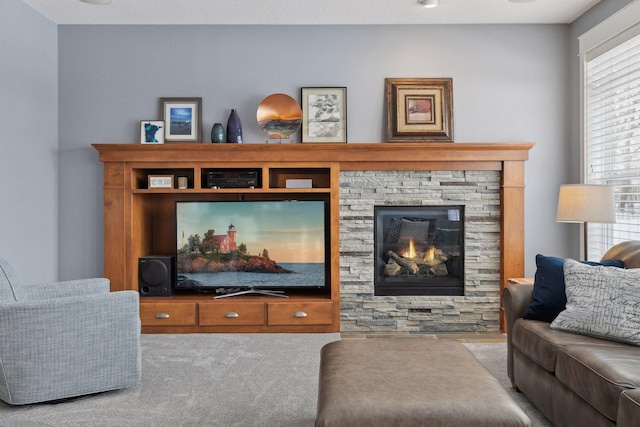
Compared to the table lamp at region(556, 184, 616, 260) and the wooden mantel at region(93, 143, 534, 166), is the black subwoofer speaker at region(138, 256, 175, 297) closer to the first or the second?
the wooden mantel at region(93, 143, 534, 166)

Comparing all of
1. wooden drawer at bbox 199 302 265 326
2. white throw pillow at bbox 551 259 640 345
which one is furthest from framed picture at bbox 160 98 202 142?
white throw pillow at bbox 551 259 640 345

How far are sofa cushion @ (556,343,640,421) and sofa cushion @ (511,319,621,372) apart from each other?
57 millimetres

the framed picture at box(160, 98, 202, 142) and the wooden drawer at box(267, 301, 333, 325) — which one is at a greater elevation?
the framed picture at box(160, 98, 202, 142)

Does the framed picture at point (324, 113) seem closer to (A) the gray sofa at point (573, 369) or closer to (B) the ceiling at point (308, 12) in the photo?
(B) the ceiling at point (308, 12)

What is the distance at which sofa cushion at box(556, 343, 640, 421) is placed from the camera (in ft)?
5.98

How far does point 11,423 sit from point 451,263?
3296 millimetres

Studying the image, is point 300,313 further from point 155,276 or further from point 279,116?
point 279,116

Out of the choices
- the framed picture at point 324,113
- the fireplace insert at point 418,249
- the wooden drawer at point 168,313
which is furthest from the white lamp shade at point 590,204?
the wooden drawer at point 168,313

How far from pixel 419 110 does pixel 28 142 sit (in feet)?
10.6

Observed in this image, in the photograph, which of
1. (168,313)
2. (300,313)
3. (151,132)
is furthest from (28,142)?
(300,313)

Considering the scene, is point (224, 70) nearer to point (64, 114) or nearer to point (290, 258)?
point (64, 114)

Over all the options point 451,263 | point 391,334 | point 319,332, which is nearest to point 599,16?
point 451,263

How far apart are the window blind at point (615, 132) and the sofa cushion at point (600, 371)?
1.67 meters

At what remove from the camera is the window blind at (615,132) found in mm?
3469
